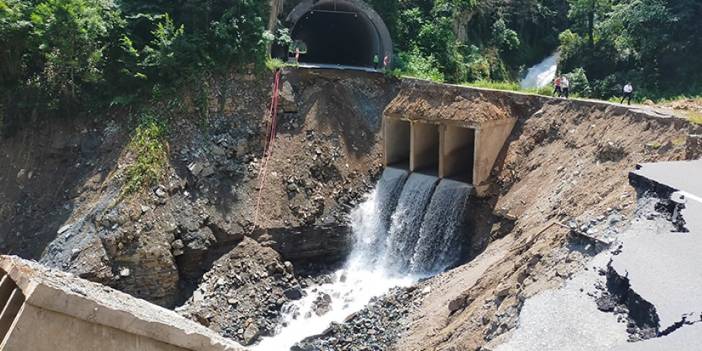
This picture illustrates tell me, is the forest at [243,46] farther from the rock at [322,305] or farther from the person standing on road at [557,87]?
the rock at [322,305]

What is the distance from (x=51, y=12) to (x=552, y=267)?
15.3 meters

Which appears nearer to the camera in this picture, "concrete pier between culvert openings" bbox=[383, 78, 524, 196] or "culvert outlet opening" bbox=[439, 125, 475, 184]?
"concrete pier between culvert openings" bbox=[383, 78, 524, 196]

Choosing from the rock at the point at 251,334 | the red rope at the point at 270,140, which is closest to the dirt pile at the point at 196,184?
the red rope at the point at 270,140

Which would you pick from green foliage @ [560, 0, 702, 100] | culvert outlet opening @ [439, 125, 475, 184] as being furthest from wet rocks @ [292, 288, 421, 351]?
green foliage @ [560, 0, 702, 100]

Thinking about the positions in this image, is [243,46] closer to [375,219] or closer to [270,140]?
[270,140]

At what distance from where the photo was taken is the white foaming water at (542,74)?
2945 cm

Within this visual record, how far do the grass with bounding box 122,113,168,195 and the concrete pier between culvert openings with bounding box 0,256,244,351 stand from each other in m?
10.2

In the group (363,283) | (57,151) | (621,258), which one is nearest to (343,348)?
(363,283)

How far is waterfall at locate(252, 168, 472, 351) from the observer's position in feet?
54.2

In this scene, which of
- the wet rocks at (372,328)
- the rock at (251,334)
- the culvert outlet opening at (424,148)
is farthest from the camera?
the culvert outlet opening at (424,148)

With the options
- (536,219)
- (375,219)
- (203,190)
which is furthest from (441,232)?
(203,190)

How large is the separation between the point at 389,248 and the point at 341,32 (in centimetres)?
1365

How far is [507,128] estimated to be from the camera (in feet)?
59.4

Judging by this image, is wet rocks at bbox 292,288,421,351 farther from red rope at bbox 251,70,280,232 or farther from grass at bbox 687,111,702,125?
grass at bbox 687,111,702,125
